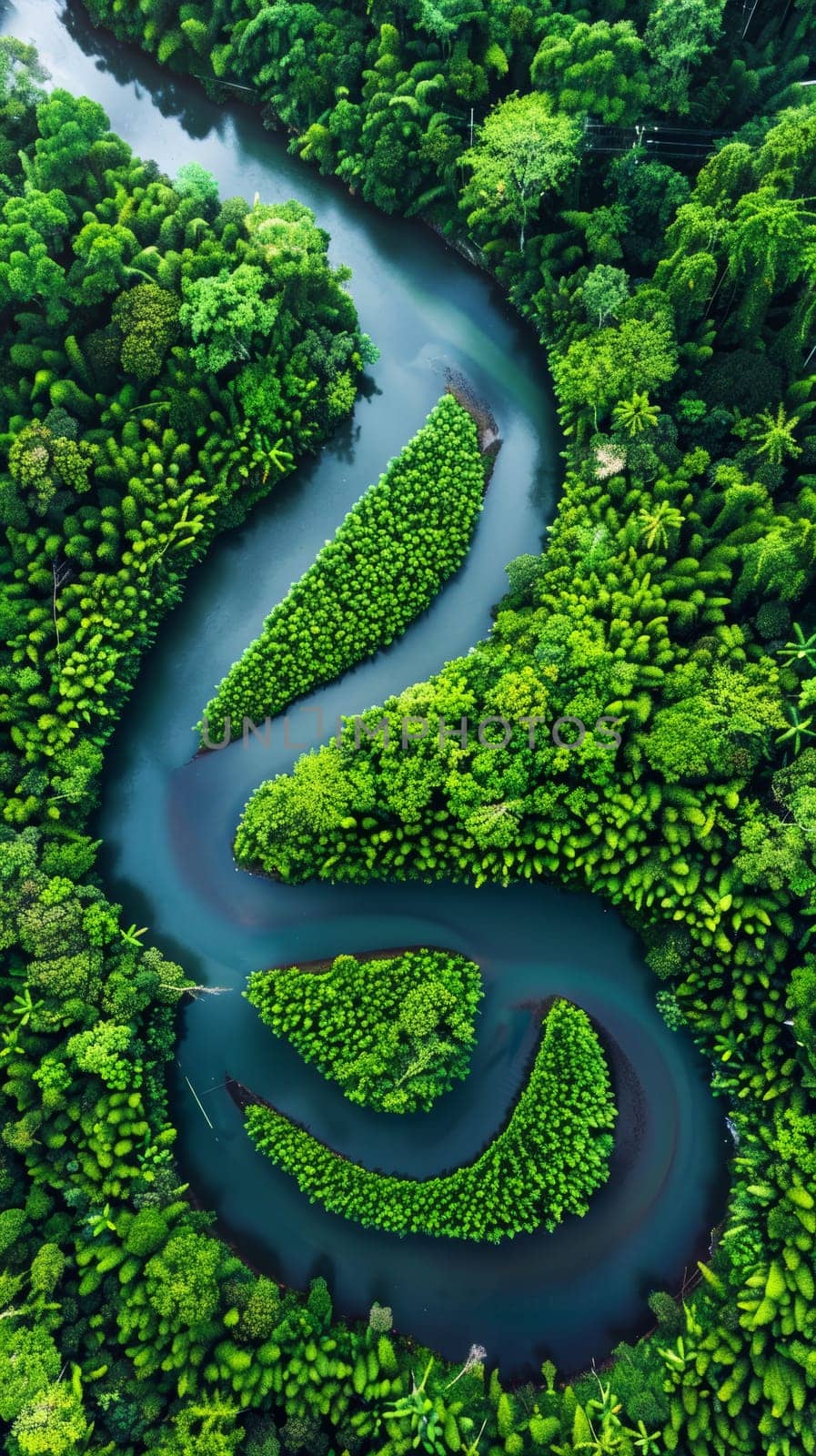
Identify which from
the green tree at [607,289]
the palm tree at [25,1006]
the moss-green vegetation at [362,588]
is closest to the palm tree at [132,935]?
the palm tree at [25,1006]

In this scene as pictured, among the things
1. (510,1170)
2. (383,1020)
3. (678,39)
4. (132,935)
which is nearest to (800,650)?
(383,1020)

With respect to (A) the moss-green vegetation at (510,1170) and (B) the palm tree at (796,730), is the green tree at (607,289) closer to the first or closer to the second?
(B) the palm tree at (796,730)

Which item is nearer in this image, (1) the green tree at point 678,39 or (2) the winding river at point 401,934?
(1) the green tree at point 678,39

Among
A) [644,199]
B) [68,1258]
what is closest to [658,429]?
[644,199]

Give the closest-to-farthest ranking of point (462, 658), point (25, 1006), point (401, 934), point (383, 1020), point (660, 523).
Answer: point (25, 1006) → point (660, 523) → point (383, 1020) → point (462, 658) → point (401, 934)

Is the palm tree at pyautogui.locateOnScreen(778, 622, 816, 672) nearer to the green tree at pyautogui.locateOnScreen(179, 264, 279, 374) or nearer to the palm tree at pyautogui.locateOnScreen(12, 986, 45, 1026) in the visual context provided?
the green tree at pyautogui.locateOnScreen(179, 264, 279, 374)

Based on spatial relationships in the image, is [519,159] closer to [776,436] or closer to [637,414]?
[637,414]
